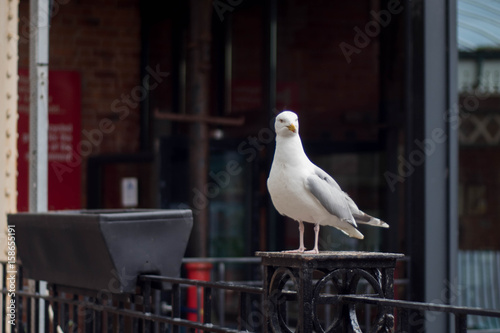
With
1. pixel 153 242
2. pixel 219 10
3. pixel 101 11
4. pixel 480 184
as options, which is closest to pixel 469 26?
pixel 219 10

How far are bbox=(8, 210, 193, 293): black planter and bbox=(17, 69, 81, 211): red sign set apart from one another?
16.0 ft

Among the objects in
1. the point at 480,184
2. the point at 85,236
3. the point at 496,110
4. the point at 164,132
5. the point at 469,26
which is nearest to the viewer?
the point at 85,236

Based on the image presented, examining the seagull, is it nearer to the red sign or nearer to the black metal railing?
the black metal railing

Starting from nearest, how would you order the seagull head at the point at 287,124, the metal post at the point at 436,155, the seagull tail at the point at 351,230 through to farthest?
the seagull head at the point at 287,124
the seagull tail at the point at 351,230
the metal post at the point at 436,155

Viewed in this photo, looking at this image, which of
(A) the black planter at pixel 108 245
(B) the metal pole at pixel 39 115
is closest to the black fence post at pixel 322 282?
(A) the black planter at pixel 108 245

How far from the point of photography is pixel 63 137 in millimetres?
8133

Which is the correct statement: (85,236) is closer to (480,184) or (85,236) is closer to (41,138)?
(41,138)

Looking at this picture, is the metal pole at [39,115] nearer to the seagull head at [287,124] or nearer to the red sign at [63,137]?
the seagull head at [287,124]

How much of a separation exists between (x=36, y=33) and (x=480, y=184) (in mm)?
8312

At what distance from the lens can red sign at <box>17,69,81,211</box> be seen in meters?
8.02

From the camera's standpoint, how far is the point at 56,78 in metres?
8.04

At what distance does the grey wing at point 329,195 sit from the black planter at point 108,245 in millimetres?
763

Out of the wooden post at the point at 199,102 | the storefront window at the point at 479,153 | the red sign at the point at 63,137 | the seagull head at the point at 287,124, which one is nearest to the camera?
the seagull head at the point at 287,124

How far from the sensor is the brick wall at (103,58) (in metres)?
8.09
